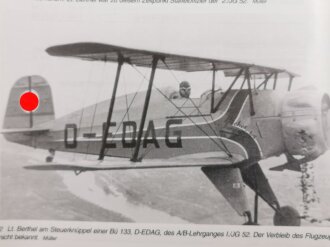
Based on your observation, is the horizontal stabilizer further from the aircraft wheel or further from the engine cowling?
the engine cowling

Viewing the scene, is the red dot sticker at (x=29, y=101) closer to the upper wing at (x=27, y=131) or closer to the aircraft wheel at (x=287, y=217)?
the upper wing at (x=27, y=131)

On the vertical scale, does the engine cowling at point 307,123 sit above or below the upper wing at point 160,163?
above

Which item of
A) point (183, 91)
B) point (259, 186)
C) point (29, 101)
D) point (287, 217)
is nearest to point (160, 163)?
point (183, 91)

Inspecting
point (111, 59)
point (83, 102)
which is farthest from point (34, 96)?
point (111, 59)

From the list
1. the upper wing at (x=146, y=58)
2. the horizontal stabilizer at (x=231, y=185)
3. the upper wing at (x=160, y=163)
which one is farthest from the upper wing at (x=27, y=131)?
the horizontal stabilizer at (x=231, y=185)

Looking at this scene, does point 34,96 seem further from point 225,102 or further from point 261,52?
point 261,52

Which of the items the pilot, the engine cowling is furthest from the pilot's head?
the engine cowling
